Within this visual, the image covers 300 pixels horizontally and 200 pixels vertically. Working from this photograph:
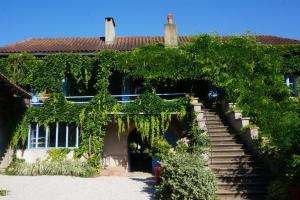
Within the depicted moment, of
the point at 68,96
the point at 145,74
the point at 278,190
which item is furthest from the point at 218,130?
the point at 68,96

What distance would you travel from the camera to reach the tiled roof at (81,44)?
19.0 meters

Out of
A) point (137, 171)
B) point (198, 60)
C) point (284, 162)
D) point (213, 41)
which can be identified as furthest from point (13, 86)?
point (284, 162)

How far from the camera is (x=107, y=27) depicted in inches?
840

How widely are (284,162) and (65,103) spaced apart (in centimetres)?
1144

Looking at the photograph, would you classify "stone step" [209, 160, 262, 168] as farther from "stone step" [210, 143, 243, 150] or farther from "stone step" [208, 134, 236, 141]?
"stone step" [208, 134, 236, 141]

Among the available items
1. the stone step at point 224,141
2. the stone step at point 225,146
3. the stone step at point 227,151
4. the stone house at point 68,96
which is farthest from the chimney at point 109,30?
the stone step at point 227,151

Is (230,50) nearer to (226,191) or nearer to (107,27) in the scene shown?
(107,27)

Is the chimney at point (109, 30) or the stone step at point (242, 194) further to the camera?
the chimney at point (109, 30)

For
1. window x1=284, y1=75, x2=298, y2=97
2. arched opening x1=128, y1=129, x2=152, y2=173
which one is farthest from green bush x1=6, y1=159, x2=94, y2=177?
window x1=284, y1=75, x2=298, y2=97

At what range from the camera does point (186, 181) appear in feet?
28.7

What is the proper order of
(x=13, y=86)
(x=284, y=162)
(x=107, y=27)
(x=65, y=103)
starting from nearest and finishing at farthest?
(x=284, y=162), (x=13, y=86), (x=65, y=103), (x=107, y=27)

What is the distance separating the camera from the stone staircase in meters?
9.73

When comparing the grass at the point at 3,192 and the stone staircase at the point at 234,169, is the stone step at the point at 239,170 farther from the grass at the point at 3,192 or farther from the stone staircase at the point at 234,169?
the grass at the point at 3,192

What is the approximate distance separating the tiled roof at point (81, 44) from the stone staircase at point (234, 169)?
27.7ft
